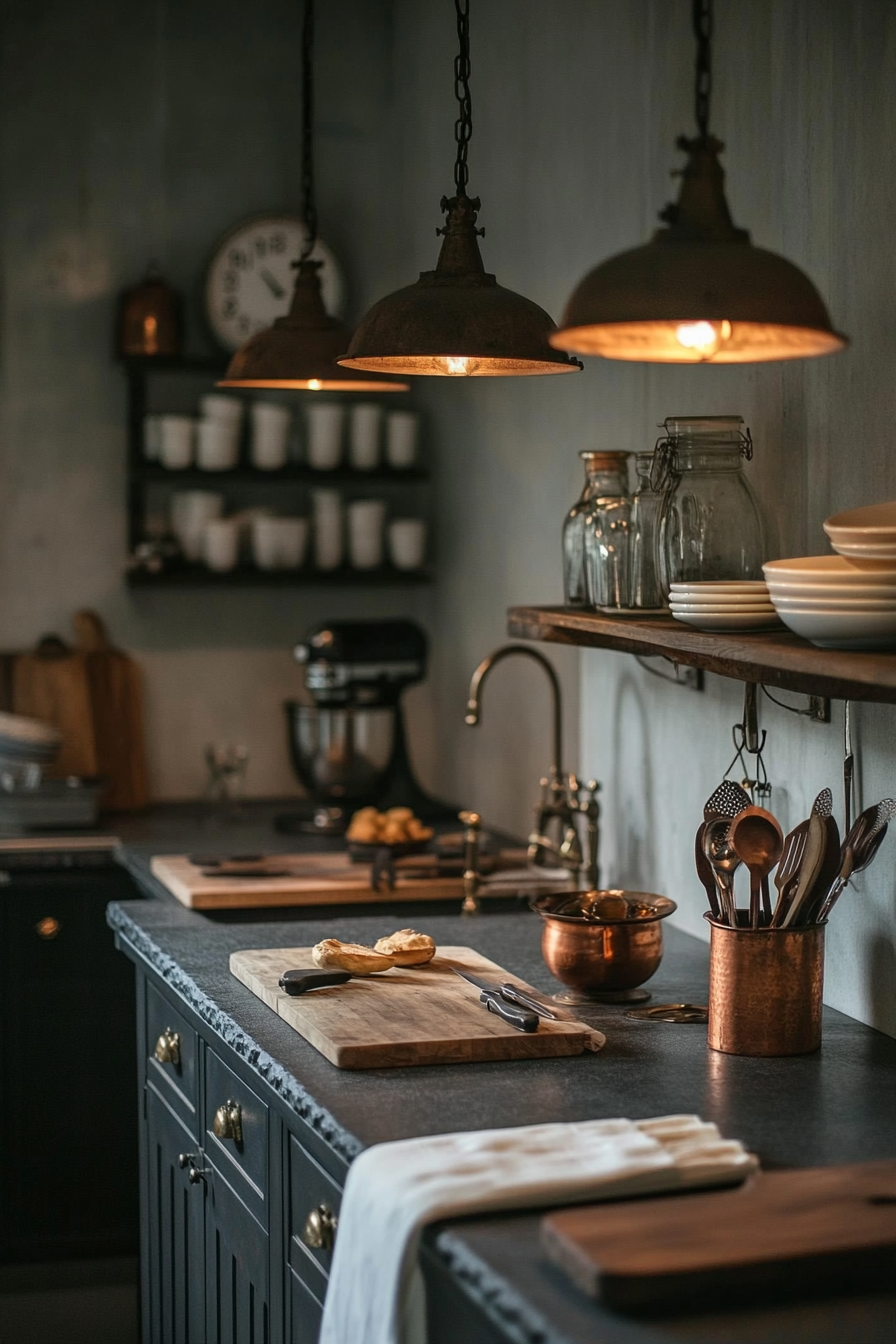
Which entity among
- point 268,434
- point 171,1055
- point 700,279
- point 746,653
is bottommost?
point 171,1055

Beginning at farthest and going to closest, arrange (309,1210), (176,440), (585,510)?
1. (176,440)
2. (585,510)
3. (309,1210)

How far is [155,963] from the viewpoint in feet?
8.93

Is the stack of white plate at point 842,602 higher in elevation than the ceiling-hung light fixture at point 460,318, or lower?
lower

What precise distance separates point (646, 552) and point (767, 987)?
77 centimetres

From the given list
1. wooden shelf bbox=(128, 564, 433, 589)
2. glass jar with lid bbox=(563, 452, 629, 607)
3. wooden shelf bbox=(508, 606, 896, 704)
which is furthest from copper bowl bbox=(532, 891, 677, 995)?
wooden shelf bbox=(128, 564, 433, 589)

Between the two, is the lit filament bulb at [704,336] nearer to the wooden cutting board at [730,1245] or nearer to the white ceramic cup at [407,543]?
the wooden cutting board at [730,1245]

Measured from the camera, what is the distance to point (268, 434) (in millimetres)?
4605

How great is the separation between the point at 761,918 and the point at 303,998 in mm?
605

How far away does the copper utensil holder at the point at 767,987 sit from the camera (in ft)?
6.86

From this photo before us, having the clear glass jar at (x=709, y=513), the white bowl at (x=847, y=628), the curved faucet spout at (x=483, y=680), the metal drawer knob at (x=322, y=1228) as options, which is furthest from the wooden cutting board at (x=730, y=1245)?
the curved faucet spout at (x=483, y=680)

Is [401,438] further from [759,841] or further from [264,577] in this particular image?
[759,841]

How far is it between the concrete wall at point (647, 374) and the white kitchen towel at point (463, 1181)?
69cm

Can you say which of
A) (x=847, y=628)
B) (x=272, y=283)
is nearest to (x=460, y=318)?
(x=847, y=628)

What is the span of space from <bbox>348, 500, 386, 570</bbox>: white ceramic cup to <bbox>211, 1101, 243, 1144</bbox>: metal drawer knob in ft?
8.21
